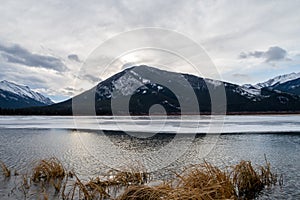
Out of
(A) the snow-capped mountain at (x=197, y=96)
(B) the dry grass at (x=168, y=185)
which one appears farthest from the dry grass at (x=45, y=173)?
(A) the snow-capped mountain at (x=197, y=96)

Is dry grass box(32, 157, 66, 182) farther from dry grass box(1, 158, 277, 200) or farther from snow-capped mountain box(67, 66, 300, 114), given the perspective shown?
snow-capped mountain box(67, 66, 300, 114)

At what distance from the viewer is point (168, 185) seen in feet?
21.3

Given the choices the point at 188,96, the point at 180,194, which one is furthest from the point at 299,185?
the point at 188,96

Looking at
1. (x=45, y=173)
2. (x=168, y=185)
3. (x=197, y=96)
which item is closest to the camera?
(x=168, y=185)

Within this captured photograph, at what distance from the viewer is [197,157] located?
567 inches

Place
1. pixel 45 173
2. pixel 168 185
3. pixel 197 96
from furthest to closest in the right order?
pixel 197 96 → pixel 45 173 → pixel 168 185

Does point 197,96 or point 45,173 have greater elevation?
point 197,96

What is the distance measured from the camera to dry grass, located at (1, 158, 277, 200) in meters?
6.29

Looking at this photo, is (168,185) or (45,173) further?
(45,173)

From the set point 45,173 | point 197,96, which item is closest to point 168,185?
point 45,173

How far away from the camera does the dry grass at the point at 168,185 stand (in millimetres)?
6293

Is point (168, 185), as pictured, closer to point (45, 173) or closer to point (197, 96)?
point (45, 173)

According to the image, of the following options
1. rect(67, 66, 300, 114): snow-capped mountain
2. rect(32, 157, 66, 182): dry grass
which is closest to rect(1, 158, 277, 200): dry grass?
rect(32, 157, 66, 182): dry grass

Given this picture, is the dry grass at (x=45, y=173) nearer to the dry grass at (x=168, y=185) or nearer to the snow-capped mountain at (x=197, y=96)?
the dry grass at (x=168, y=185)
